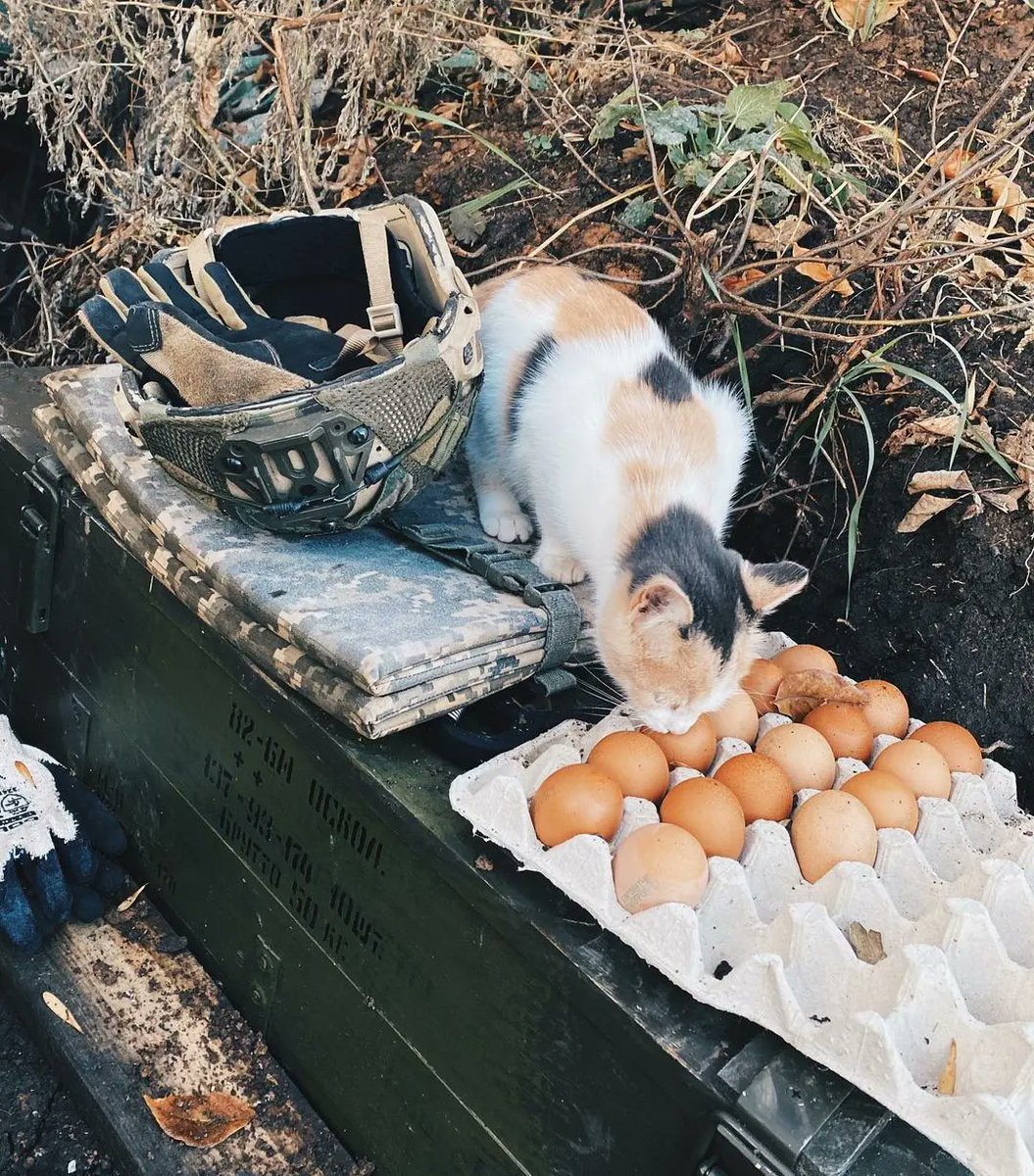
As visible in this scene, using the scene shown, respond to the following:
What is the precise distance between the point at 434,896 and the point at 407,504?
744mm

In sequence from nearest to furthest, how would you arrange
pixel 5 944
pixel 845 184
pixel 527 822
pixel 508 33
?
1. pixel 527 822
2. pixel 5 944
3. pixel 845 184
4. pixel 508 33

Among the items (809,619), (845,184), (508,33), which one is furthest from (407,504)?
(508,33)

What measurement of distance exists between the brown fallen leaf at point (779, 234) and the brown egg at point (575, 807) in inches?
49.1

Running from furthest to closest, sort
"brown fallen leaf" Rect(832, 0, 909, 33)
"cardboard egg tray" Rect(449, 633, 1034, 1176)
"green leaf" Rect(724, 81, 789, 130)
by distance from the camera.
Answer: "brown fallen leaf" Rect(832, 0, 909, 33) → "green leaf" Rect(724, 81, 789, 130) → "cardboard egg tray" Rect(449, 633, 1034, 1176)

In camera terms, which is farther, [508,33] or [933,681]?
[508,33]

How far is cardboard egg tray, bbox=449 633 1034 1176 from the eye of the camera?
86 centimetres

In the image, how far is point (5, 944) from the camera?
1.67 meters

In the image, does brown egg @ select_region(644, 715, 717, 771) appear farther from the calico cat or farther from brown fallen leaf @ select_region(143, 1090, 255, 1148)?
brown fallen leaf @ select_region(143, 1090, 255, 1148)

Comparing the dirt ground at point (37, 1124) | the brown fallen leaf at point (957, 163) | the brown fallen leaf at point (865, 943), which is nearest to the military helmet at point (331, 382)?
the brown fallen leaf at point (865, 943)

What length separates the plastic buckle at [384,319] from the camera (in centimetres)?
163

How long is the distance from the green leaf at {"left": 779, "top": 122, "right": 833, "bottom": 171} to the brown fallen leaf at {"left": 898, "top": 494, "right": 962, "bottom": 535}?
0.70m

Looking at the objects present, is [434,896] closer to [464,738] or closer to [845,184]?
[464,738]

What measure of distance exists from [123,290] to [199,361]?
0.20m

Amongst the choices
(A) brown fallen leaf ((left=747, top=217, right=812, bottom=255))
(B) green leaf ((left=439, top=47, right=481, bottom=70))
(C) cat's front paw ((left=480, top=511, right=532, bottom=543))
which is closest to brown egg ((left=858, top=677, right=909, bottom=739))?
(C) cat's front paw ((left=480, top=511, right=532, bottom=543))
